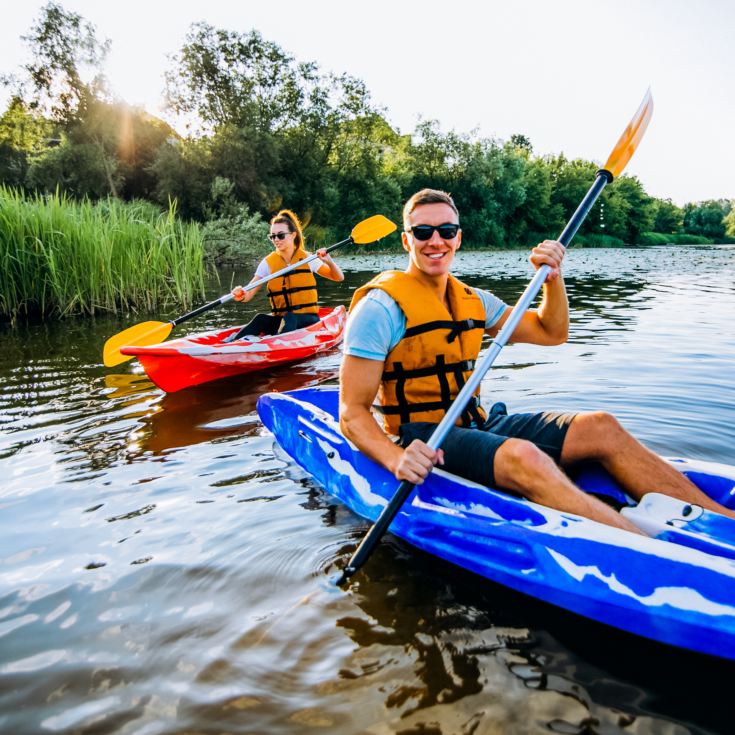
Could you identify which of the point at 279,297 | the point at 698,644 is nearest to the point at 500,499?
the point at 698,644

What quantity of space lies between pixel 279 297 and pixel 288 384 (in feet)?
4.55

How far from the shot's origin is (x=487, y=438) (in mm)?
2336

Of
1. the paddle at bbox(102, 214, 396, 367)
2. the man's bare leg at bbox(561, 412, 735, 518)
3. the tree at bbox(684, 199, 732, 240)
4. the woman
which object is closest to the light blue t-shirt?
the man's bare leg at bbox(561, 412, 735, 518)

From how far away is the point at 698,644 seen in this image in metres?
1.69

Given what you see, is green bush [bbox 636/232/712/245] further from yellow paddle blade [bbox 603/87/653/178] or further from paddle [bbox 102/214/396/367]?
yellow paddle blade [bbox 603/87/653/178]

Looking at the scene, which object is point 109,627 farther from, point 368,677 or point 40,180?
point 40,180

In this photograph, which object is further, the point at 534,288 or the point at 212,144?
the point at 212,144

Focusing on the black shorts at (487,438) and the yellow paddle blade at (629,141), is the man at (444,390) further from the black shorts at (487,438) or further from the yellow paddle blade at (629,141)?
the yellow paddle blade at (629,141)

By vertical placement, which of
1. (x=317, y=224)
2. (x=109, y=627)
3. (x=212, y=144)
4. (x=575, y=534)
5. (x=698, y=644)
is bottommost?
(x=109, y=627)

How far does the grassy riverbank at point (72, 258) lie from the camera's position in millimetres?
7168

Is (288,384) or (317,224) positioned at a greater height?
(317,224)

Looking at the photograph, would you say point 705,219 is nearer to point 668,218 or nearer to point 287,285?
point 668,218

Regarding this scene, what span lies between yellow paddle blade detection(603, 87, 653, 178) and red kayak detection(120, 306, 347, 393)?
344 centimetres

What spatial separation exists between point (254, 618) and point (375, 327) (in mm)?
1125
